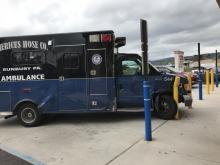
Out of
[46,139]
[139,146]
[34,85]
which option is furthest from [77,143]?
[34,85]

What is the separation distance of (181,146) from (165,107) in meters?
2.97

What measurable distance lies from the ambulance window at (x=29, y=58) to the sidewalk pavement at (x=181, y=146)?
156 inches

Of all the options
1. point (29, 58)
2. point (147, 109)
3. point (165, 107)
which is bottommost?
point (165, 107)

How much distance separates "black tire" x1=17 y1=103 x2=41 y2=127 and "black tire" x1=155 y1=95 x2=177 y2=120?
3539 mm

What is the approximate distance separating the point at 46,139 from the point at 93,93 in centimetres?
214

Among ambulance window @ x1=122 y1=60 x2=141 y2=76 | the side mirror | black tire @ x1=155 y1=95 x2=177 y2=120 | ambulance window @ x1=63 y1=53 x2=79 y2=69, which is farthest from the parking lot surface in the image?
the side mirror

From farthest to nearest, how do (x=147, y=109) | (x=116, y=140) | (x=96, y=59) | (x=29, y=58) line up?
(x=29, y=58), (x=96, y=59), (x=116, y=140), (x=147, y=109)

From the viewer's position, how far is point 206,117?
948 cm

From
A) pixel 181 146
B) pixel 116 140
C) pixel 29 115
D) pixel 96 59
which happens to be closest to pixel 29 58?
pixel 29 115

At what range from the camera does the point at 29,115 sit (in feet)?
30.4

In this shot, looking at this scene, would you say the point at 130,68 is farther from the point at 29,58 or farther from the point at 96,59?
the point at 29,58

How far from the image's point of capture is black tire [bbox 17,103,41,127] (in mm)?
9211

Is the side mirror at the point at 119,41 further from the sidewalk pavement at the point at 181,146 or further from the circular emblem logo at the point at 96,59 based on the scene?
the sidewalk pavement at the point at 181,146

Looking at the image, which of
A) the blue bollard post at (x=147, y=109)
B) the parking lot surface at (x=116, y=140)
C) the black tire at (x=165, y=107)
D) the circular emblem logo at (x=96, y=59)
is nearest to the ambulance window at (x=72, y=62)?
the circular emblem logo at (x=96, y=59)
